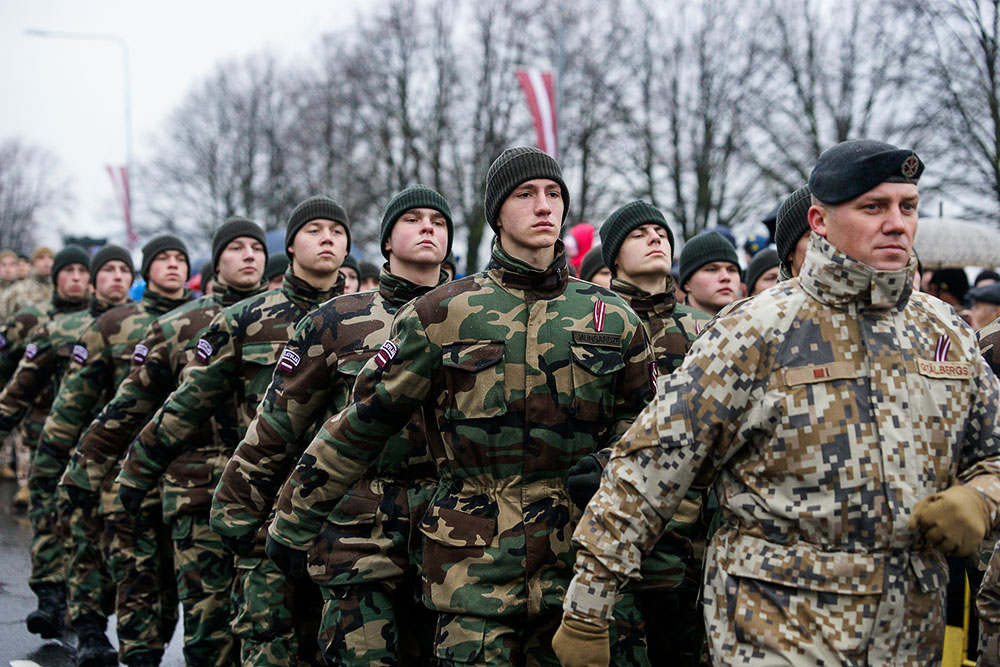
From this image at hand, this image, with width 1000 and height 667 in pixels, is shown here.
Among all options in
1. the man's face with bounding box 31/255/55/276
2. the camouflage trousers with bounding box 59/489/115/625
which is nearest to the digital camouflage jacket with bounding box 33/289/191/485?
the camouflage trousers with bounding box 59/489/115/625

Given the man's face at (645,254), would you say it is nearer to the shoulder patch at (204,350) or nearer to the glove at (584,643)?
the shoulder patch at (204,350)

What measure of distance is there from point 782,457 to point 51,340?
8383 mm

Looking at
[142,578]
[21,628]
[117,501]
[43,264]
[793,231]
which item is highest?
[793,231]

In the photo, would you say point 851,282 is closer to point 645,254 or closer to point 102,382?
point 645,254

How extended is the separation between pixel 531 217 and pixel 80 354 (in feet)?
18.1

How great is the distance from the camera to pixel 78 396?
29.0 ft

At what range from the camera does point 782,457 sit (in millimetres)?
3350

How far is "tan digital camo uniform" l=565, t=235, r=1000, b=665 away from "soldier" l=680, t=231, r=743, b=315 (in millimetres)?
2976

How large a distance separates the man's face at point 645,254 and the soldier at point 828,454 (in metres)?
2.33

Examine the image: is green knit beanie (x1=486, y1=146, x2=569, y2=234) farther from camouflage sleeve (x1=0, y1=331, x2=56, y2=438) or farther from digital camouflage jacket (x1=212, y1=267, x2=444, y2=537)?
camouflage sleeve (x1=0, y1=331, x2=56, y2=438)

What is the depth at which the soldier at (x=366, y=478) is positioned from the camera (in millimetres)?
4965

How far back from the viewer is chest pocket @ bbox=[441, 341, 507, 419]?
170 inches

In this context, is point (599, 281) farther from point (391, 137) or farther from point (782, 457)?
point (391, 137)

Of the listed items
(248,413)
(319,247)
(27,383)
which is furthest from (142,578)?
(27,383)
